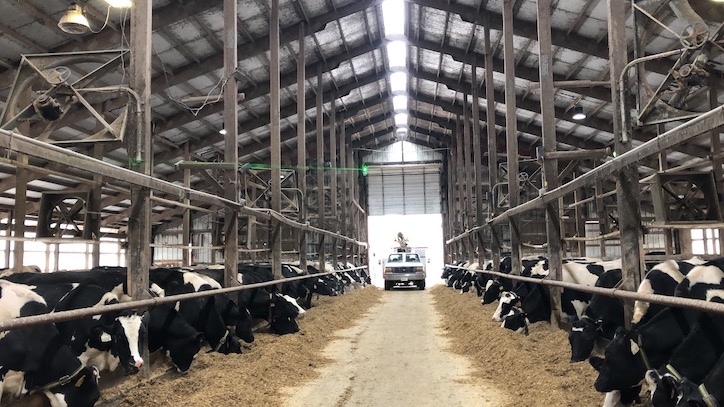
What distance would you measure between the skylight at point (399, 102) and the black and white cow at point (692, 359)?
26654 millimetres

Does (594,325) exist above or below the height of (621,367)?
above

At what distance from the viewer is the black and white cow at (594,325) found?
543 centimetres

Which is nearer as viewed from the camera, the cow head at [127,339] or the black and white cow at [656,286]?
the black and white cow at [656,286]

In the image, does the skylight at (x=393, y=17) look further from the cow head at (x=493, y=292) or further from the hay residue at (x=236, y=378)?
the hay residue at (x=236, y=378)

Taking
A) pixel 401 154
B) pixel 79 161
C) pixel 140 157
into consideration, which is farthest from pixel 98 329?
pixel 401 154

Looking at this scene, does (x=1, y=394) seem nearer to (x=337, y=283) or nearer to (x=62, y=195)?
(x=62, y=195)

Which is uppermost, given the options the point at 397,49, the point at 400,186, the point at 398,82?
the point at 397,49

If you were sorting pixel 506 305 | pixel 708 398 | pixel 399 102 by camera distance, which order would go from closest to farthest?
1. pixel 708 398
2. pixel 506 305
3. pixel 399 102

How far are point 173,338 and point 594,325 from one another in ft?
14.6

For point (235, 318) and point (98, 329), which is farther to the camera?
point (235, 318)

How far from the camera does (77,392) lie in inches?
178

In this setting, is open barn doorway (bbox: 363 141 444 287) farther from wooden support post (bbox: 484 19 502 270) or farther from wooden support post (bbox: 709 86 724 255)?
wooden support post (bbox: 709 86 724 255)

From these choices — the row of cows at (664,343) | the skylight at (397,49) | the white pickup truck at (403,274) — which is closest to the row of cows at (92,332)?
the row of cows at (664,343)

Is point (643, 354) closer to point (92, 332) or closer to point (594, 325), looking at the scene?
point (594, 325)
